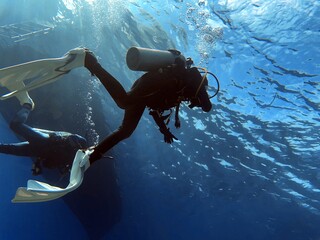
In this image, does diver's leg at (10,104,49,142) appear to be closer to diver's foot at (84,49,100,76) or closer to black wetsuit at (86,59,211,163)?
diver's foot at (84,49,100,76)

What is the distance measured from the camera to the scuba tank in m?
4.66

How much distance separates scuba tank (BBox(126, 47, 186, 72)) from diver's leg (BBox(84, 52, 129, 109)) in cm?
57

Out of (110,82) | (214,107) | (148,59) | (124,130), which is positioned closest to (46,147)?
(124,130)

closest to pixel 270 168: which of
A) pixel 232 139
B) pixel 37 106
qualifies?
pixel 232 139

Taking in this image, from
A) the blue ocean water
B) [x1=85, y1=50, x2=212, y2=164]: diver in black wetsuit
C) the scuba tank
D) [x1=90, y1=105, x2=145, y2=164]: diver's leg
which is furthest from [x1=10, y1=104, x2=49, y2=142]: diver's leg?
the blue ocean water

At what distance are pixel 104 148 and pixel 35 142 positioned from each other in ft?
14.9

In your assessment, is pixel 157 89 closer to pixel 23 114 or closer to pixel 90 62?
pixel 90 62

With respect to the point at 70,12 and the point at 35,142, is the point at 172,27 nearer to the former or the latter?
the point at 70,12

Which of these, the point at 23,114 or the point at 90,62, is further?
the point at 23,114

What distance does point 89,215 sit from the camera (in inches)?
1043

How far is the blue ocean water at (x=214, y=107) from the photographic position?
11969 millimetres

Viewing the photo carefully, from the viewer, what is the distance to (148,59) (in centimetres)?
472

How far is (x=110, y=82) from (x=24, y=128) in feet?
16.0

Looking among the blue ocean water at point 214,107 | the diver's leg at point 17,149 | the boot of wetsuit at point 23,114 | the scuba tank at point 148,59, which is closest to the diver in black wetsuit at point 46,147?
the diver's leg at point 17,149
